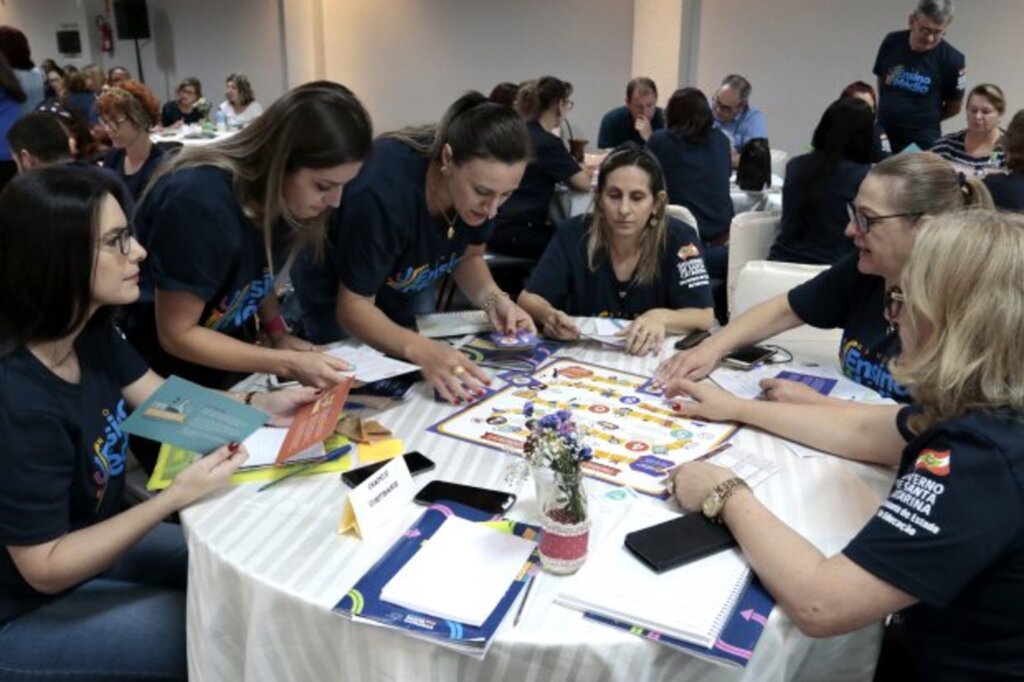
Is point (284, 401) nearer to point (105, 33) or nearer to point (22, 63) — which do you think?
point (22, 63)

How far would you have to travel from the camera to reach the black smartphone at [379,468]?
4.76ft

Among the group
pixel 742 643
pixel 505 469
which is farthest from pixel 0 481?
pixel 742 643

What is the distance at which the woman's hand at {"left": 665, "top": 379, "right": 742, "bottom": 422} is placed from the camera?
1.72 metres

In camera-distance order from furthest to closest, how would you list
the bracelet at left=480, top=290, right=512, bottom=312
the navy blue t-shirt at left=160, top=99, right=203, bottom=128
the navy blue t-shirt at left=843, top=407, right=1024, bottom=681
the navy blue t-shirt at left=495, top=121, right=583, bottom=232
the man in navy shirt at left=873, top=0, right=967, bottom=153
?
the navy blue t-shirt at left=160, top=99, right=203, bottom=128 < the man in navy shirt at left=873, top=0, right=967, bottom=153 < the navy blue t-shirt at left=495, top=121, right=583, bottom=232 < the bracelet at left=480, top=290, right=512, bottom=312 < the navy blue t-shirt at left=843, top=407, right=1024, bottom=681

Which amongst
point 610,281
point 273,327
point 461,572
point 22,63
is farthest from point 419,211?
point 22,63

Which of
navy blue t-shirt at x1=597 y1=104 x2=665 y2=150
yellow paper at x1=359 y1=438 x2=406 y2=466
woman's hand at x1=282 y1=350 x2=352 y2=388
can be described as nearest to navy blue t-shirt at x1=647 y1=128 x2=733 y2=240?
navy blue t-shirt at x1=597 y1=104 x2=665 y2=150

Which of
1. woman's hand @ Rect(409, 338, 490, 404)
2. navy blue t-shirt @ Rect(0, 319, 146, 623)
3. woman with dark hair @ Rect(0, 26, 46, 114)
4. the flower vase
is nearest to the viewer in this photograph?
the flower vase

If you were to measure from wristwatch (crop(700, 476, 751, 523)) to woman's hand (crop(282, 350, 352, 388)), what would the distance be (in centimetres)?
85

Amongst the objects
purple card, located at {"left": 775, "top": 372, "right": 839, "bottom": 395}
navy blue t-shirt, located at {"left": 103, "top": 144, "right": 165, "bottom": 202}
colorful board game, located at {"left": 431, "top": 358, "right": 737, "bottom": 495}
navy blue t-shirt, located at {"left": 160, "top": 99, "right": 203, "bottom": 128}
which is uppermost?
navy blue t-shirt, located at {"left": 103, "top": 144, "right": 165, "bottom": 202}

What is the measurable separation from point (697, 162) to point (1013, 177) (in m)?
1.59

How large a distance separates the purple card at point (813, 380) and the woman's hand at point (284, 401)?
1113mm

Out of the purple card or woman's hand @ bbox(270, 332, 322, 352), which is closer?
the purple card

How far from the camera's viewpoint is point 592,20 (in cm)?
794

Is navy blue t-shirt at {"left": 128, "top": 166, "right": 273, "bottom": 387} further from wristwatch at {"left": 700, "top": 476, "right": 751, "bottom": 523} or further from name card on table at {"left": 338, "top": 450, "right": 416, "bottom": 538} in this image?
wristwatch at {"left": 700, "top": 476, "right": 751, "bottom": 523}
